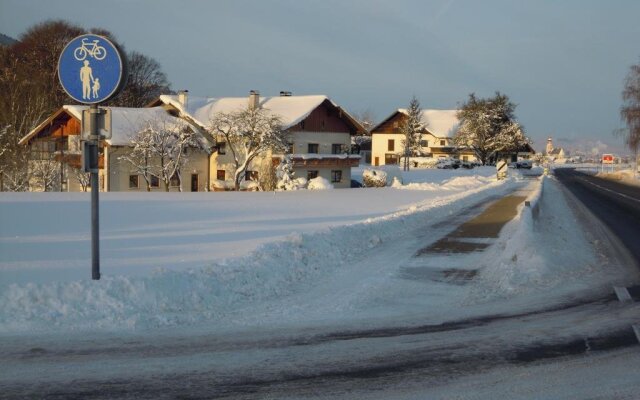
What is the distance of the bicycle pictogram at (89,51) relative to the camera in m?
8.45

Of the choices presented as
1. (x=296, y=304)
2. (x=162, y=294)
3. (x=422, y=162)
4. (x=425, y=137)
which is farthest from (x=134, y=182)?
(x=425, y=137)

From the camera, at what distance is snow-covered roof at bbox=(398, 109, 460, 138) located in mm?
100562

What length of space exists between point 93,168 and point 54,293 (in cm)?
180

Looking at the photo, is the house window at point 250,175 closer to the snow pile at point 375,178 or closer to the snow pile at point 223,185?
the snow pile at point 223,185

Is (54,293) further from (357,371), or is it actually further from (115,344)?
(357,371)

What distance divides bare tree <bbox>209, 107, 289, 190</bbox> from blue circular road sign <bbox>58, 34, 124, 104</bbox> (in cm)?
3421

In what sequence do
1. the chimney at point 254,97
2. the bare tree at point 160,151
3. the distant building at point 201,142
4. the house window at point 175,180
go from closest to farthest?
the bare tree at point 160,151
the distant building at point 201,142
the house window at point 175,180
the chimney at point 254,97

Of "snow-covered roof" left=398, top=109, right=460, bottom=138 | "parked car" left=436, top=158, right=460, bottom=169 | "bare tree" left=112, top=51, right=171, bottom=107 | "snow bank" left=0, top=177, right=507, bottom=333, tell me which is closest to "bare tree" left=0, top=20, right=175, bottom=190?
"bare tree" left=112, top=51, right=171, bottom=107

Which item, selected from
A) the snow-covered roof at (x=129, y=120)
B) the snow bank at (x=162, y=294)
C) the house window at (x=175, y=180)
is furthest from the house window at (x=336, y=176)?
the snow bank at (x=162, y=294)

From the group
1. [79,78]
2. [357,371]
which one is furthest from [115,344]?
[79,78]

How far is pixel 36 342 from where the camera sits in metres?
6.39

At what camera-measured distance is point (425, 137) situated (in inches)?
4011

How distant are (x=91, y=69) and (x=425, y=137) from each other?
95.9 meters

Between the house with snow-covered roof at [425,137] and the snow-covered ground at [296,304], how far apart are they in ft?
254
